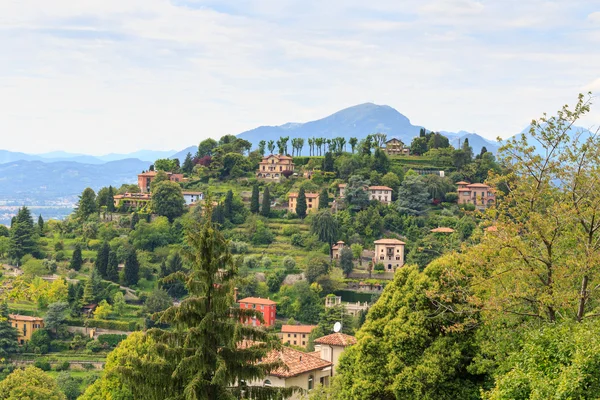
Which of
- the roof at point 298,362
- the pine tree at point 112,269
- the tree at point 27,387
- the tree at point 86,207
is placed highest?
the tree at point 86,207

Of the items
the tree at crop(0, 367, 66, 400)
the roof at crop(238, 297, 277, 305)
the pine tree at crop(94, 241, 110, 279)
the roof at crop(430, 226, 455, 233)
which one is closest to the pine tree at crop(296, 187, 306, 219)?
the roof at crop(430, 226, 455, 233)

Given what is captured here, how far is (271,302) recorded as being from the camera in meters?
59.3

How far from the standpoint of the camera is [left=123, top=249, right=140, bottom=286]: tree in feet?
218

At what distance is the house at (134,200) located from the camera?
82.5m

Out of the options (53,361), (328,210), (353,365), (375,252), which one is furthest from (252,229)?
(353,365)

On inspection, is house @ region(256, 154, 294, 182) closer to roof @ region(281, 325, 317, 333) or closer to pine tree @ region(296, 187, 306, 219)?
pine tree @ region(296, 187, 306, 219)

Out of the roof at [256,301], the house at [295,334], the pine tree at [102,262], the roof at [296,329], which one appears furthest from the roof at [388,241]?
the pine tree at [102,262]

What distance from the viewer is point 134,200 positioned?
8312cm

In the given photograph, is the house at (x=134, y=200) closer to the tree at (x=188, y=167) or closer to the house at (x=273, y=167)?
the tree at (x=188, y=167)

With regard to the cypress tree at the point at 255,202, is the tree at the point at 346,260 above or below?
below

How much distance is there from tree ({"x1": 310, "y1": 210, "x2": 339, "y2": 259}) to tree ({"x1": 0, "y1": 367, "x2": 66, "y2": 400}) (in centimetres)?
4013

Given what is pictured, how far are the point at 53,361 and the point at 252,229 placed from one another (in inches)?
1021

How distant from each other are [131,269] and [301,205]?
20.0 metres

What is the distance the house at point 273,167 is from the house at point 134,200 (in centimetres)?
1400
